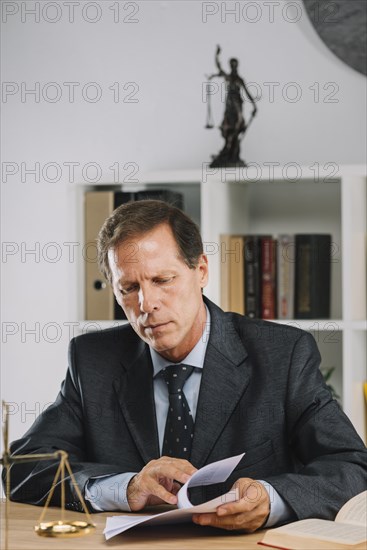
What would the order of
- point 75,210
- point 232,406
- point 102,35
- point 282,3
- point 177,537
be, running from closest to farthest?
point 177,537
point 232,406
point 75,210
point 282,3
point 102,35

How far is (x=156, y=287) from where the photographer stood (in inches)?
74.2

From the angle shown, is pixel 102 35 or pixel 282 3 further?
pixel 102 35

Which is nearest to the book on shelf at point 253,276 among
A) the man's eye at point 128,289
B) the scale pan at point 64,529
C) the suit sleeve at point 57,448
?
the suit sleeve at point 57,448

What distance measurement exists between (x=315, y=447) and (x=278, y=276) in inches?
43.4

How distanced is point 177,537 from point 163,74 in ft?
7.15

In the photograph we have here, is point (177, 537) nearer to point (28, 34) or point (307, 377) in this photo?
point (307, 377)

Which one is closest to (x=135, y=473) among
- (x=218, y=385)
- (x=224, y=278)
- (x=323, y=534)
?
(x=218, y=385)

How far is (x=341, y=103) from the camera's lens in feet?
10.1

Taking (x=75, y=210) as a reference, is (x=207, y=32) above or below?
above

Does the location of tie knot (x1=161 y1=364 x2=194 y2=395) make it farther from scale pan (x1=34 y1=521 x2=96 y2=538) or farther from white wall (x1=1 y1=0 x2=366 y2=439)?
white wall (x1=1 y1=0 x2=366 y2=439)

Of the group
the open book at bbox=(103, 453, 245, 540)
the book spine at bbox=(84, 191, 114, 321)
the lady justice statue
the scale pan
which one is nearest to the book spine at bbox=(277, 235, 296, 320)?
the lady justice statue

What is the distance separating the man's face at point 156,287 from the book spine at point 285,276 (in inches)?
36.9

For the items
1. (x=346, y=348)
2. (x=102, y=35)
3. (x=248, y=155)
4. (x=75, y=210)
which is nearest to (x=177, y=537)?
(x=346, y=348)

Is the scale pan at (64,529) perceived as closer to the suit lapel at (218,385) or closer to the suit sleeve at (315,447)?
the suit sleeve at (315,447)
